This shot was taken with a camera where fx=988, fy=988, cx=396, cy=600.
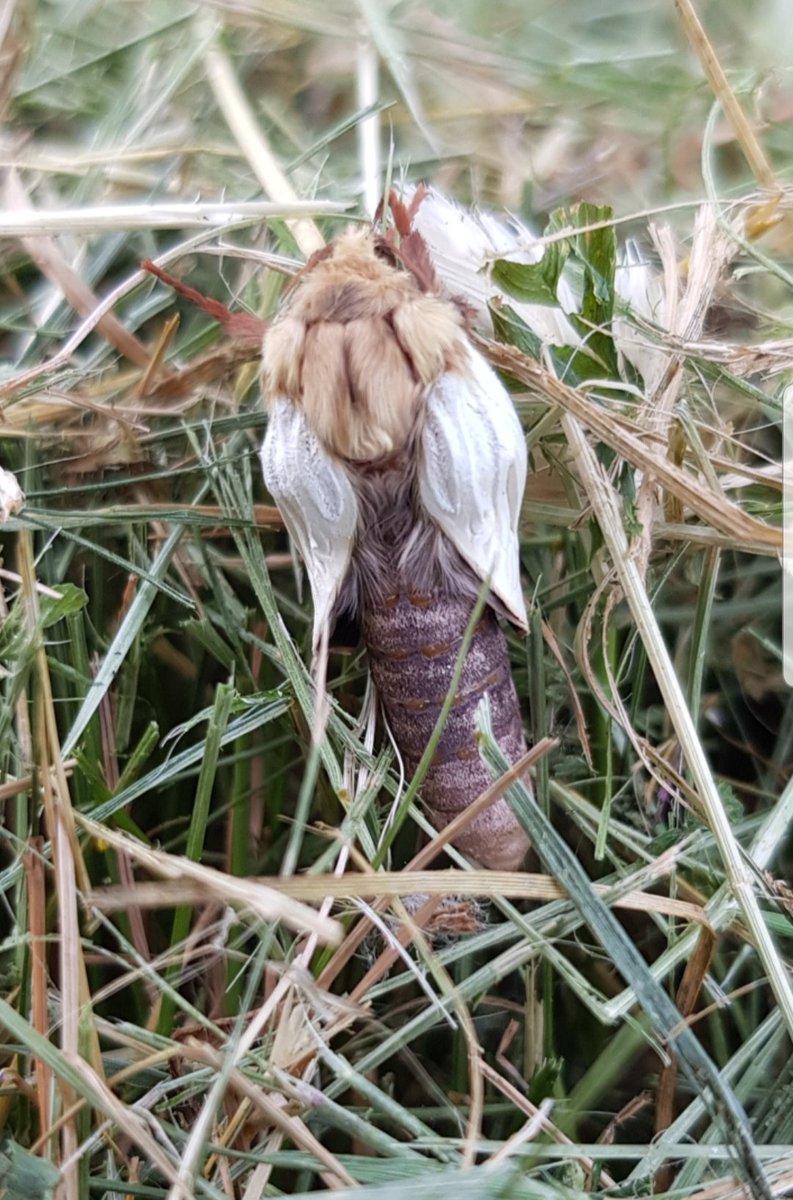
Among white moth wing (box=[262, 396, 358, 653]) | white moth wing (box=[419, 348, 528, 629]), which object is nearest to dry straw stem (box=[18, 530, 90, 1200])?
white moth wing (box=[262, 396, 358, 653])

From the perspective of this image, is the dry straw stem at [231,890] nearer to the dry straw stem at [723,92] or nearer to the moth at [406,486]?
the moth at [406,486]

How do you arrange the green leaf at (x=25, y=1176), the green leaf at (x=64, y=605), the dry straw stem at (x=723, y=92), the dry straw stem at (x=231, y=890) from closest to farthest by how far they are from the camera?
the dry straw stem at (x=231, y=890), the green leaf at (x=25, y=1176), the green leaf at (x=64, y=605), the dry straw stem at (x=723, y=92)

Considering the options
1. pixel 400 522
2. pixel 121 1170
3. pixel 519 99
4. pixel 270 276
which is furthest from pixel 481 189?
pixel 121 1170

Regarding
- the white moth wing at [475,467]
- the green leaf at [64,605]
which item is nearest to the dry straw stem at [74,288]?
the green leaf at [64,605]

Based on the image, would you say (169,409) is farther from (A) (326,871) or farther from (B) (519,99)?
(B) (519,99)

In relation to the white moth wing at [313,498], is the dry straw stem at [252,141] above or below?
above

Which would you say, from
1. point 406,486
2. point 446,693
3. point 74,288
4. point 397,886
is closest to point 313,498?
point 406,486
